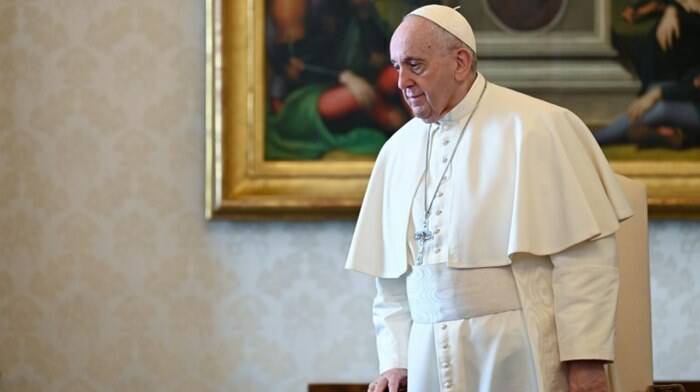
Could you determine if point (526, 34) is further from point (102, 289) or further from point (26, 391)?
point (26, 391)

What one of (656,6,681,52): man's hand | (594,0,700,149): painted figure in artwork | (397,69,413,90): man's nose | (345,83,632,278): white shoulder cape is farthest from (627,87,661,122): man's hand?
(397,69,413,90): man's nose

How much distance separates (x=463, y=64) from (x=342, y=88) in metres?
1.51

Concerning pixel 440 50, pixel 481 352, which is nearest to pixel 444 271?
pixel 481 352

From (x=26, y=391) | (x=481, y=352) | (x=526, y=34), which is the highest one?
(x=526, y=34)

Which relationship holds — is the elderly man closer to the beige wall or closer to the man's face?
the man's face

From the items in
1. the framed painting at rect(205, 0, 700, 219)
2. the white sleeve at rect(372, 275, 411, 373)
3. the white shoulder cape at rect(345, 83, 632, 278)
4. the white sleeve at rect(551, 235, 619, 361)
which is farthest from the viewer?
the framed painting at rect(205, 0, 700, 219)

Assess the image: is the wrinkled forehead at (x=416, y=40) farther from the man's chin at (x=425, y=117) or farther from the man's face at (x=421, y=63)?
the man's chin at (x=425, y=117)

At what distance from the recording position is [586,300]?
277cm

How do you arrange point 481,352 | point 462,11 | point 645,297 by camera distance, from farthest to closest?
1. point 462,11
2. point 645,297
3. point 481,352

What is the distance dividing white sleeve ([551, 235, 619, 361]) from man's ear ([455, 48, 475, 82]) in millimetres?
524

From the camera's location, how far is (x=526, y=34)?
4.48m

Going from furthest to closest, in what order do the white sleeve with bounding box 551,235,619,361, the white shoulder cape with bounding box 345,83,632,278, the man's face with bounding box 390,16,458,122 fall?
the man's face with bounding box 390,16,458,122
the white shoulder cape with bounding box 345,83,632,278
the white sleeve with bounding box 551,235,619,361

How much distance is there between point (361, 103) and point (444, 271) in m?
1.65

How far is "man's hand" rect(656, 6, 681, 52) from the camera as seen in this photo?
14.6 ft
